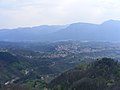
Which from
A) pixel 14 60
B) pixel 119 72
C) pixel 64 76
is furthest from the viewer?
pixel 14 60

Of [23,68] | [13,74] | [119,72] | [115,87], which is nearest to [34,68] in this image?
[23,68]

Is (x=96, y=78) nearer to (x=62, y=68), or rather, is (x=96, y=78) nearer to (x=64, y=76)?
(x=64, y=76)

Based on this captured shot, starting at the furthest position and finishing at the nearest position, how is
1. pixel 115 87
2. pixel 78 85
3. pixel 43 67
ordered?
pixel 43 67
pixel 78 85
pixel 115 87

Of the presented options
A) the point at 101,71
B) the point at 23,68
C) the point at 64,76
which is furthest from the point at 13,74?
the point at 101,71

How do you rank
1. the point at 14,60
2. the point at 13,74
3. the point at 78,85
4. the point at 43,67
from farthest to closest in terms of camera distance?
1. the point at 14,60
2. the point at 43,67
3. the point at 13,74
4. the point at 78,85

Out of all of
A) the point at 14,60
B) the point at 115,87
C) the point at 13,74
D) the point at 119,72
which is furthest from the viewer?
the point at 14,60

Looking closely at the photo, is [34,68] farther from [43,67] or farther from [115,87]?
[115,87]

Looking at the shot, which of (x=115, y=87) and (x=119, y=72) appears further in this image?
(x=119, y=72)

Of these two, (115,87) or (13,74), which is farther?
(13,74)

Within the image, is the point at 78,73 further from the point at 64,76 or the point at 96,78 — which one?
the point at 96,78
